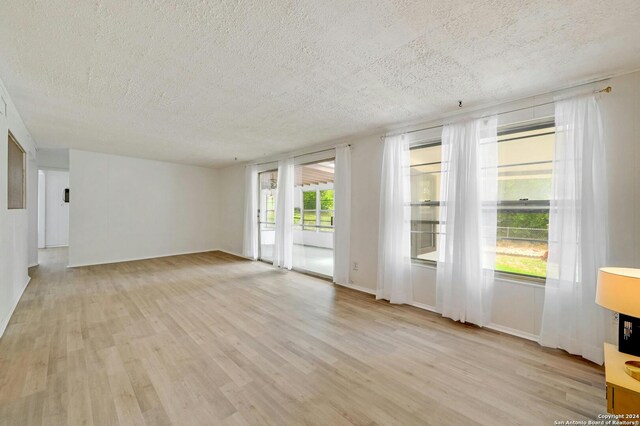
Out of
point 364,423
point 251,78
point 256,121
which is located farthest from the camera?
point 256,121

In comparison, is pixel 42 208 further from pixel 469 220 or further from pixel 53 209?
pixel 469 220

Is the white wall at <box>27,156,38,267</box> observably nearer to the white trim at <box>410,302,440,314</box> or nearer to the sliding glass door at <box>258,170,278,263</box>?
the sliding glass door at <box>258,170,278,263</box>

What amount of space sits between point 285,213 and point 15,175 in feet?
13.0

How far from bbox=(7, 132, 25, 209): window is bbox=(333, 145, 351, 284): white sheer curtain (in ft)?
13.9

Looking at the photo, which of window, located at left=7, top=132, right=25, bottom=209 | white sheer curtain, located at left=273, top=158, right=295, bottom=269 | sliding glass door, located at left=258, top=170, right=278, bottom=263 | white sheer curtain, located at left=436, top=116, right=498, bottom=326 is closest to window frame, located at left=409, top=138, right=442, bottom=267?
white sheer curtain, located at left=436, top=116, right=498, bottom=326

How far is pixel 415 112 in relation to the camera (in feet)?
10.8

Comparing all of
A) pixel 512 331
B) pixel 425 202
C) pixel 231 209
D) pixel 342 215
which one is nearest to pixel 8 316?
pixel 342 215

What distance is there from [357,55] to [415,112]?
152cm

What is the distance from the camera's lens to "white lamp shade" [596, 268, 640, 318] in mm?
1517

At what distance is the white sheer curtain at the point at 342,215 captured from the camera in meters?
4.48

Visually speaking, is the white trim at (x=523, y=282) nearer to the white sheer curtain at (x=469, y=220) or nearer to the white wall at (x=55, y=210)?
the white sheer curtain at (x=469, y=220)

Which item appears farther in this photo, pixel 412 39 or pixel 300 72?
pixel 300 72

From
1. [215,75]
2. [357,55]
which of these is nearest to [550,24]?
[357,55]

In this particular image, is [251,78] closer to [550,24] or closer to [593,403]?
[550,24]
